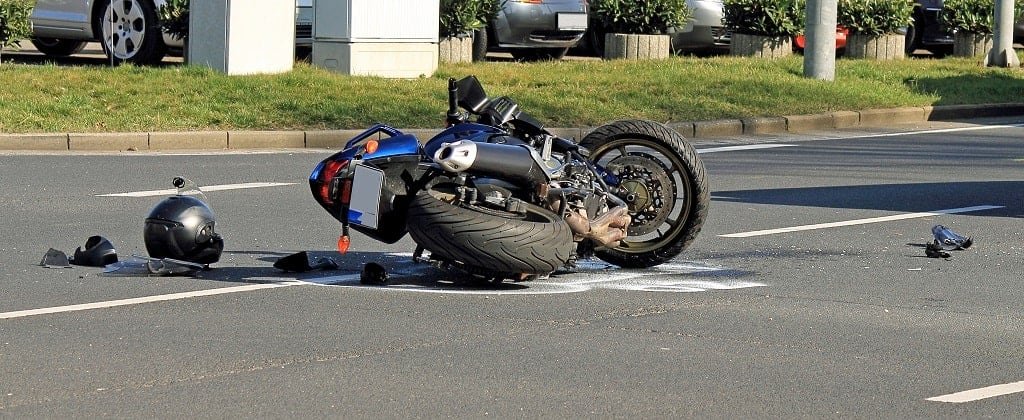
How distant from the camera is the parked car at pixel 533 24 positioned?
2258 cm

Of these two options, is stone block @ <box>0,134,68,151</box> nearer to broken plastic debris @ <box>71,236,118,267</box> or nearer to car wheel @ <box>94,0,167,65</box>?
car wheel @ <box>94,0,167,65</box>

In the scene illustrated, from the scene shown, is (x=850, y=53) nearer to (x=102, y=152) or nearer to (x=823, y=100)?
(x=823, y=100)

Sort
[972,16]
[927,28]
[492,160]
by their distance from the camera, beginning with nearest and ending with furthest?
1. [492,160]
2. [972,16]
3. [927,28]

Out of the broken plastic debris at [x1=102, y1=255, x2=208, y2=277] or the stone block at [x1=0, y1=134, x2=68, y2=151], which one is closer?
the broken plastic debris at [x1=102, y1=255, x2=208, y2=277]

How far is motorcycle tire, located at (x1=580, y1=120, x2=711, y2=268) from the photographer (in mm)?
8312

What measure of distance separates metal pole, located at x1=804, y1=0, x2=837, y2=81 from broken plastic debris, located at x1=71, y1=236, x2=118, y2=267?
1277 centimetres

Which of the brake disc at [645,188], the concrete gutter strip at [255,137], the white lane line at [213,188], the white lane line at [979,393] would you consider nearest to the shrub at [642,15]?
the concrete gutter strip at [255,137]

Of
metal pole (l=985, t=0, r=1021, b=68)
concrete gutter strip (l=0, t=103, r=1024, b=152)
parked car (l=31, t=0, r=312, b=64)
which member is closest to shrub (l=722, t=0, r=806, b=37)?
metal pole (l=985, t=0, r=1021, b=68)

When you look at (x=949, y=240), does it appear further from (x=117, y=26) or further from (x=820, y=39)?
(x=117, y=26)

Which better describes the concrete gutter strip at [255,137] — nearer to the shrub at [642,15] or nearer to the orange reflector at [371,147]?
the shrub at [642,15]

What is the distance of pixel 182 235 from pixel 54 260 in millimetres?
681

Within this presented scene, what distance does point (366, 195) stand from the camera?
7.63m

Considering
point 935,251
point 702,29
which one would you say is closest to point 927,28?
point 702,29

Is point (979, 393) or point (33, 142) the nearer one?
point (979, 393)
